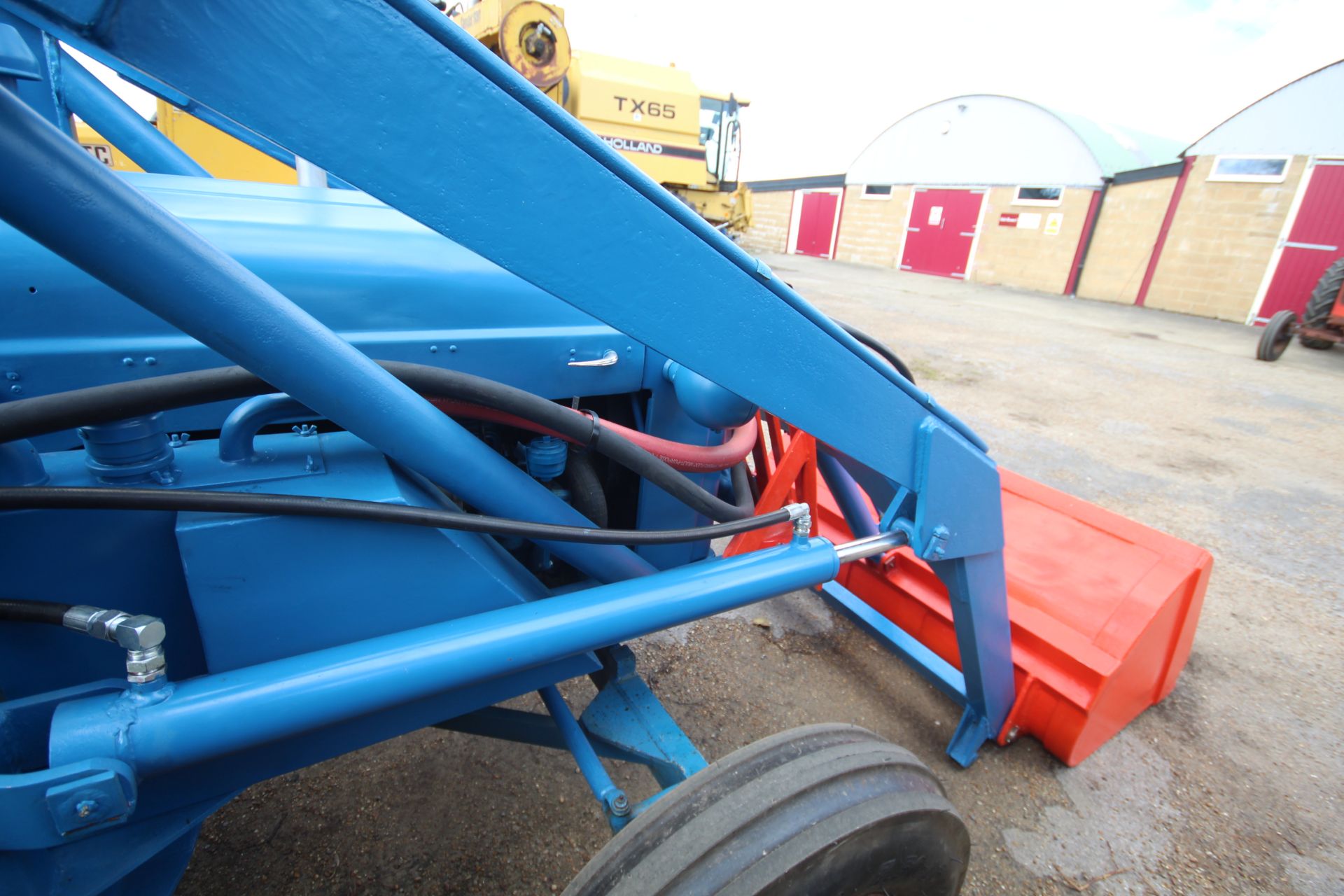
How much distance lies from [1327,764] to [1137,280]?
1306cm

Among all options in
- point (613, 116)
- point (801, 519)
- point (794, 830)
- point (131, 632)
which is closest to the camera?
point (131, 632)

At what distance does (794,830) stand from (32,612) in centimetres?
101

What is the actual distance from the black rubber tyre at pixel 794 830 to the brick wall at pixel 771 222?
64.1 feet

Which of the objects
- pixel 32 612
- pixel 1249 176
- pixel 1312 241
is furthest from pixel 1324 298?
pixel 32 612

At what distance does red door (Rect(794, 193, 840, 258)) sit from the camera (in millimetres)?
18703

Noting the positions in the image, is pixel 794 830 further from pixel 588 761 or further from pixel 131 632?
pixel 131 632

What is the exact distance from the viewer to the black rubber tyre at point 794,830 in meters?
0.89

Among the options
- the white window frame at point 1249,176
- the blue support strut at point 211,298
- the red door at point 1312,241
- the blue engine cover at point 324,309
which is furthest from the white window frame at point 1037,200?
the blue support strut at point 211,298

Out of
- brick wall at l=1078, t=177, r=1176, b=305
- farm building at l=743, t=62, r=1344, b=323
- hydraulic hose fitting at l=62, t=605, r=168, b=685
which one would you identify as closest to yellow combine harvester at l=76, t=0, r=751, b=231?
hydraulic hose fitting at l=62, t=605, r=168, b=685

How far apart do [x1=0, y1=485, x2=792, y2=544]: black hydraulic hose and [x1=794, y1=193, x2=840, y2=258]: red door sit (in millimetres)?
19401

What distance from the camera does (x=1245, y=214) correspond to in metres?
10.6

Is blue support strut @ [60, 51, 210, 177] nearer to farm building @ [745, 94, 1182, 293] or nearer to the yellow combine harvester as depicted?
the yellow combine harvester

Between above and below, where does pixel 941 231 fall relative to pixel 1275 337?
above

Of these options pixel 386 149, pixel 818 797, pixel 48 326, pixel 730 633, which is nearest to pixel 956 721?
pixel 730 633
